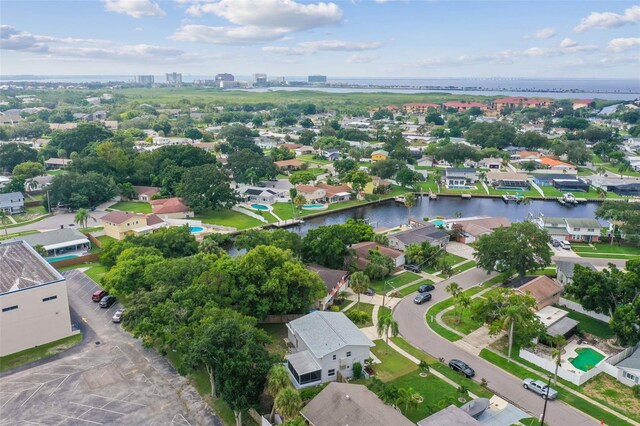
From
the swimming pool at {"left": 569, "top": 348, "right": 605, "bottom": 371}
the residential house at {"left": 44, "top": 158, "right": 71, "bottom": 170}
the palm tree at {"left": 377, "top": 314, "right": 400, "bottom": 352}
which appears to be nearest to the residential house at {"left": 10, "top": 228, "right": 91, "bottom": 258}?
the palm tree at {"left": 377, "top": 314, "right": 400, "bottom": 352}

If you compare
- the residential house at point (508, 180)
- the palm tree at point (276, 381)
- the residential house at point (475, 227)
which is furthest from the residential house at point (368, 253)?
the residential house at point (508, 180)

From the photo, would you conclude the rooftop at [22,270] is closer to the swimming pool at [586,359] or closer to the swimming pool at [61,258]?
the swimming pool at [61,258]

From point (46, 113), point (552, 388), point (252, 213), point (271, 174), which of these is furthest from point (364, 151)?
point (46, 113)

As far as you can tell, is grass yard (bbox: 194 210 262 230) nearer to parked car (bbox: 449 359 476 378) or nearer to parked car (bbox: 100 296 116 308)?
parked car (bbox: 100 296 116 308)

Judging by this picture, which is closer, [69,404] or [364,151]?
[69,404]

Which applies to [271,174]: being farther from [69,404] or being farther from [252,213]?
[69,404]
